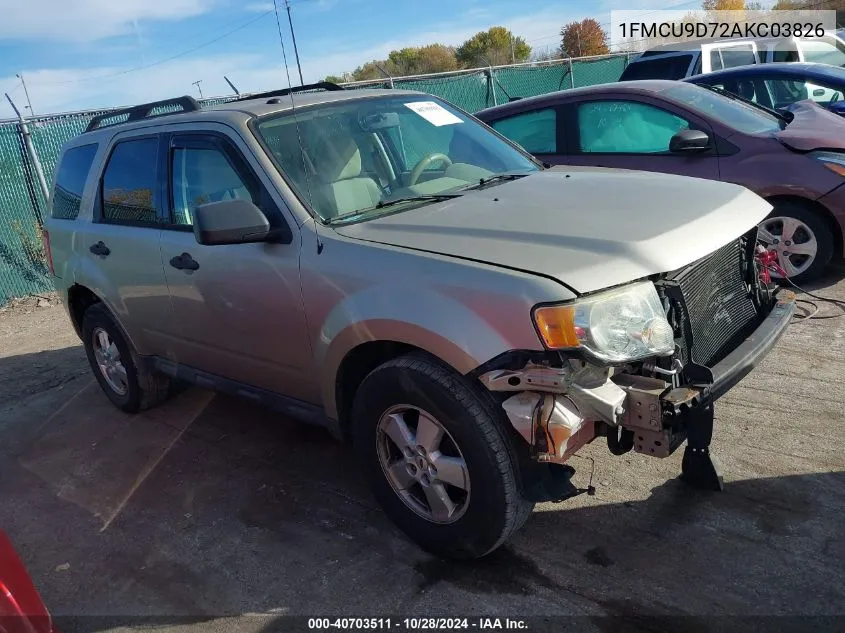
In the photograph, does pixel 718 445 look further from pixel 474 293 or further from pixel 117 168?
pixel 117 168

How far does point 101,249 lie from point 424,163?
87.1 inches

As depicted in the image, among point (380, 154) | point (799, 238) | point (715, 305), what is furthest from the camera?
point (799, 238)

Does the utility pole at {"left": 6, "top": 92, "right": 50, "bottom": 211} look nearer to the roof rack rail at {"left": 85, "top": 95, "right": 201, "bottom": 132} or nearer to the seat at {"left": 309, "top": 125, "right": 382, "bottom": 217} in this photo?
the roof rack rail at {"left": 85, "top": 95, "right": 201, "bottom": 132}

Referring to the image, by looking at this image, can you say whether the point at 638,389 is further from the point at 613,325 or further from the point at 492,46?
the point at 492,46

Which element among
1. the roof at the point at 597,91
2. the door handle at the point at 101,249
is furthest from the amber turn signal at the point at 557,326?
the roof at the point at 597,91

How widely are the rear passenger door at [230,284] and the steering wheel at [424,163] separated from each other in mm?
738

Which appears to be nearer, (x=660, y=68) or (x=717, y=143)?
(x=717, y=143)

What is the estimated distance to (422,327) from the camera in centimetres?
268

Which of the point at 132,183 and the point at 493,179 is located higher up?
the point at 132,183

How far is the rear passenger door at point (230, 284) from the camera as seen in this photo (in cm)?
330

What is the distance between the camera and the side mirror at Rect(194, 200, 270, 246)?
307 cm

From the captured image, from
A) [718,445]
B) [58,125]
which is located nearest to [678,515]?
[718,445]

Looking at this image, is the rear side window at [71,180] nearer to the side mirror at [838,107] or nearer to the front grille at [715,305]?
the front grille at [715,305]

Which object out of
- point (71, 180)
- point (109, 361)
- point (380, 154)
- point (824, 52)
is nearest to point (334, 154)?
point (380, 154)
